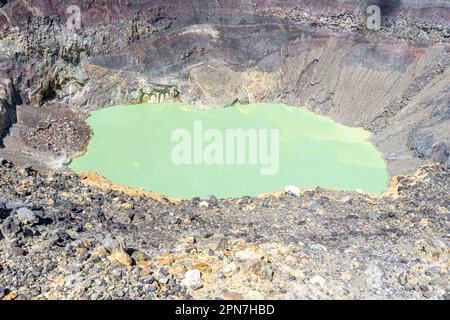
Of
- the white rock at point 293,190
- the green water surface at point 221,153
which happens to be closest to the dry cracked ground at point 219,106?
the white rock at point 293,190

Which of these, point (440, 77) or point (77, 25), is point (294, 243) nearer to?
point (440, 77)

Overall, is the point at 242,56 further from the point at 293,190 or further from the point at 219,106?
the point at 293,190

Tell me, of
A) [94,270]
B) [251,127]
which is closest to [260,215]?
[94,270]

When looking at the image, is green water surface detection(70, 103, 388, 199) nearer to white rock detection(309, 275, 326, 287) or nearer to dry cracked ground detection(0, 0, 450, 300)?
dry cracked ground detection(0, 0, 450, 300)

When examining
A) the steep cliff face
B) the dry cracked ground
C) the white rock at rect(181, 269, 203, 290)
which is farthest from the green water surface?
the white rock at rect(181, 269, 203, 290)

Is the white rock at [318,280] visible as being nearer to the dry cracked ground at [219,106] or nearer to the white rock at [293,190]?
the dry cracked ground at [219,106]

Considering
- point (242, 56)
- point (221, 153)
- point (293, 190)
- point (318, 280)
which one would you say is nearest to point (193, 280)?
point (318, 280)
